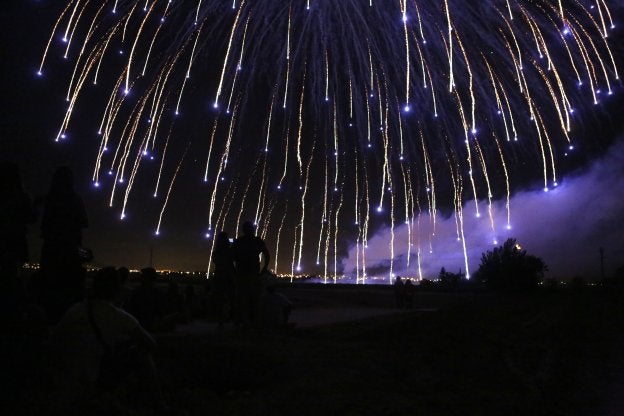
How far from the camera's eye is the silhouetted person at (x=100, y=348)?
3.92 meters

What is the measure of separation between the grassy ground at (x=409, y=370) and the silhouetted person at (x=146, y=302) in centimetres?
82

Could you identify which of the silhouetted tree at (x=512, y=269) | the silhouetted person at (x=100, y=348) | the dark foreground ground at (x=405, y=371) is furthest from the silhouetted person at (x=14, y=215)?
the silhouetted tree at (x=512, y=269)

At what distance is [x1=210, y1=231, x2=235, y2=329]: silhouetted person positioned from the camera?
10516mm

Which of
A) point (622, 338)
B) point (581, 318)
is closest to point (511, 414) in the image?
point (622, 338)

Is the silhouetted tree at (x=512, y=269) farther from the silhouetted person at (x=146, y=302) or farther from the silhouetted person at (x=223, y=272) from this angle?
the silhouetted person at (x=146, y=302)

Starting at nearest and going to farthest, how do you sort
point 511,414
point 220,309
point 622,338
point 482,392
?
point 511,414 < point 482,392 < point 622,338 < point 220,309

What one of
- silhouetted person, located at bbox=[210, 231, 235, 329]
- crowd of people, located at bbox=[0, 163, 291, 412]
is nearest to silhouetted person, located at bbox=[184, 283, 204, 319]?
silhouetted person, located at bbox=[210, 231, 235, 329]

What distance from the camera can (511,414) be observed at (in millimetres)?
4523

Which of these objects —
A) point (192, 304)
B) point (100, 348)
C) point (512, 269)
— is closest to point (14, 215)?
point (100, 348)

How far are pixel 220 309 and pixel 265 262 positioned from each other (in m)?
1.61

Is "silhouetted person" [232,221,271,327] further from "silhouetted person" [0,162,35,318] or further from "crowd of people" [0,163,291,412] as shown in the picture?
"silhouetted person" [0,162,35,318]

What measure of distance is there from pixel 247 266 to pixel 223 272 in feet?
5.59

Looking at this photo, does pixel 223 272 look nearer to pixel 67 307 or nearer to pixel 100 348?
pixel 67 307

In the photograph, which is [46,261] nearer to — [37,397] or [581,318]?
Result: [37,397]
